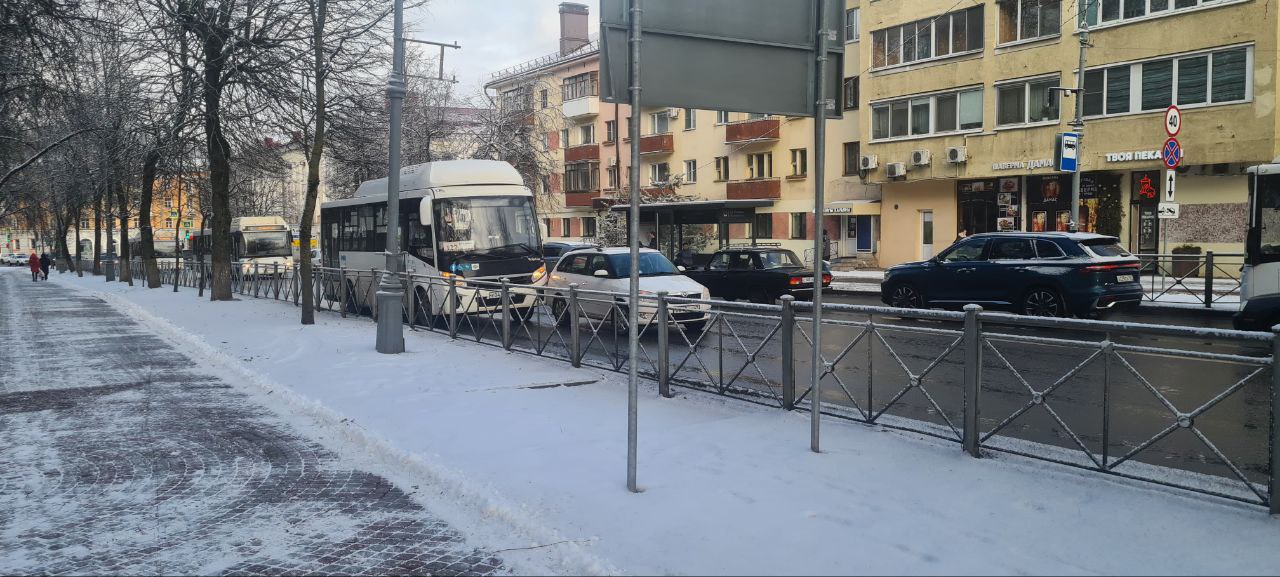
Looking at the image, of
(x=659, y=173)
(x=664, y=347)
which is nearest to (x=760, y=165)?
(x=659, y=173)

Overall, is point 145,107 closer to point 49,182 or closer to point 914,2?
point 49,182

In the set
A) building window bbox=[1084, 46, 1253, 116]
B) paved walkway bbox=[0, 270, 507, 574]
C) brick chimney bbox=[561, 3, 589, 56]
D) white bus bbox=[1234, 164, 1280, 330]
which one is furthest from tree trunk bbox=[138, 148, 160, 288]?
building window bbox=[1084, 46, 1253, 116]

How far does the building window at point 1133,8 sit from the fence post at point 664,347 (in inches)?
862

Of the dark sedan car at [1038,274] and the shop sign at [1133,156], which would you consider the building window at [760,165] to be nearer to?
the shop sign at [1133,156]

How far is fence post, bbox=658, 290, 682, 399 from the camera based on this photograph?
898 cm

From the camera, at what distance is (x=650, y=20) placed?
214 inches

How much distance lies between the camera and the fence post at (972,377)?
6207 millimetres

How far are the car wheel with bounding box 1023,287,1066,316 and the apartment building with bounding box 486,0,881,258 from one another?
1178cm

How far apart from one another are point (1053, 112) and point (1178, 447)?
25.8 metres

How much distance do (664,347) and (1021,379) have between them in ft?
12.4

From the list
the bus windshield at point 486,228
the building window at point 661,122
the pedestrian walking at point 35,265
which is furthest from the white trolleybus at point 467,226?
the pedestrian walking at point 35,265

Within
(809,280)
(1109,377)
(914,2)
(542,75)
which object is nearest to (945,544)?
(1109,377)

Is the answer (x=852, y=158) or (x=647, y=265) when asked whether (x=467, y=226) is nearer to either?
(x=647, y=265)

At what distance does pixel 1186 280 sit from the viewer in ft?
63.9
